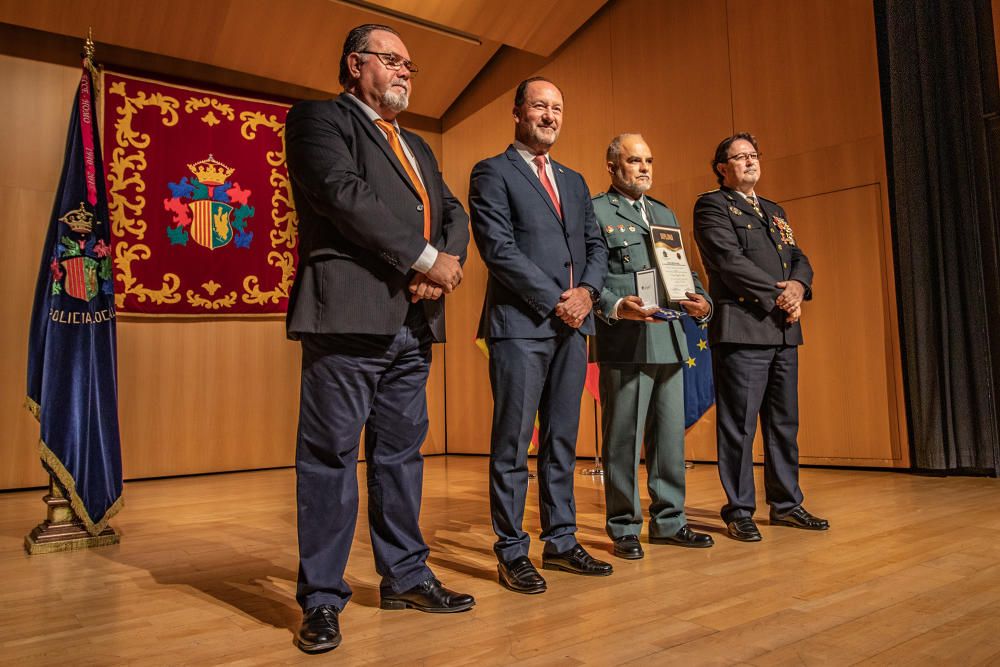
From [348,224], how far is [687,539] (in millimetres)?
1527

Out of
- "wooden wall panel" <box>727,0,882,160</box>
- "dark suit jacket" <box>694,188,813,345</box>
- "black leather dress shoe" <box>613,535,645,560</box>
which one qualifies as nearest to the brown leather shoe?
"black leather dress shoe" <box>613,535,645,560</box>

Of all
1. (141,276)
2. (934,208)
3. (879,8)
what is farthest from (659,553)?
(141,276)

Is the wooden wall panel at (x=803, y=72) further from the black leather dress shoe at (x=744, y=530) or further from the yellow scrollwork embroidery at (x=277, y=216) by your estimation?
the yellow scrollwork embroidery at (x=277, y=216)

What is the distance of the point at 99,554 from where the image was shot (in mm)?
2545

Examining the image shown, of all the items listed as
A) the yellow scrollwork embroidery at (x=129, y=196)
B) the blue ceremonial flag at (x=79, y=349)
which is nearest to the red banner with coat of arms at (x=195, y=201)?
the yellow scrollwork embroidery at (x=129, y=196)

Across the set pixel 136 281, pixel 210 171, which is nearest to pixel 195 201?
pixel 210 171

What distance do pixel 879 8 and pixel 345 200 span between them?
4044 mm

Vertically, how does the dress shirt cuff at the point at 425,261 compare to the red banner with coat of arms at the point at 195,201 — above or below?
below

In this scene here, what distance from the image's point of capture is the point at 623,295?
2312 millimetres

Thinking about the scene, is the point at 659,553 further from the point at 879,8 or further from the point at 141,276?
the point at 141,276

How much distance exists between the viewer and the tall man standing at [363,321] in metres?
1.54

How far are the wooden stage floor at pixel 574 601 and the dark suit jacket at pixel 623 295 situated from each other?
0.63 meters

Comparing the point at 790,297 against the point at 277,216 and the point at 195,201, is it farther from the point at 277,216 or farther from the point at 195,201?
the point at 195,201

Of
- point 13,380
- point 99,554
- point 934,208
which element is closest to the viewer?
point 99,554
